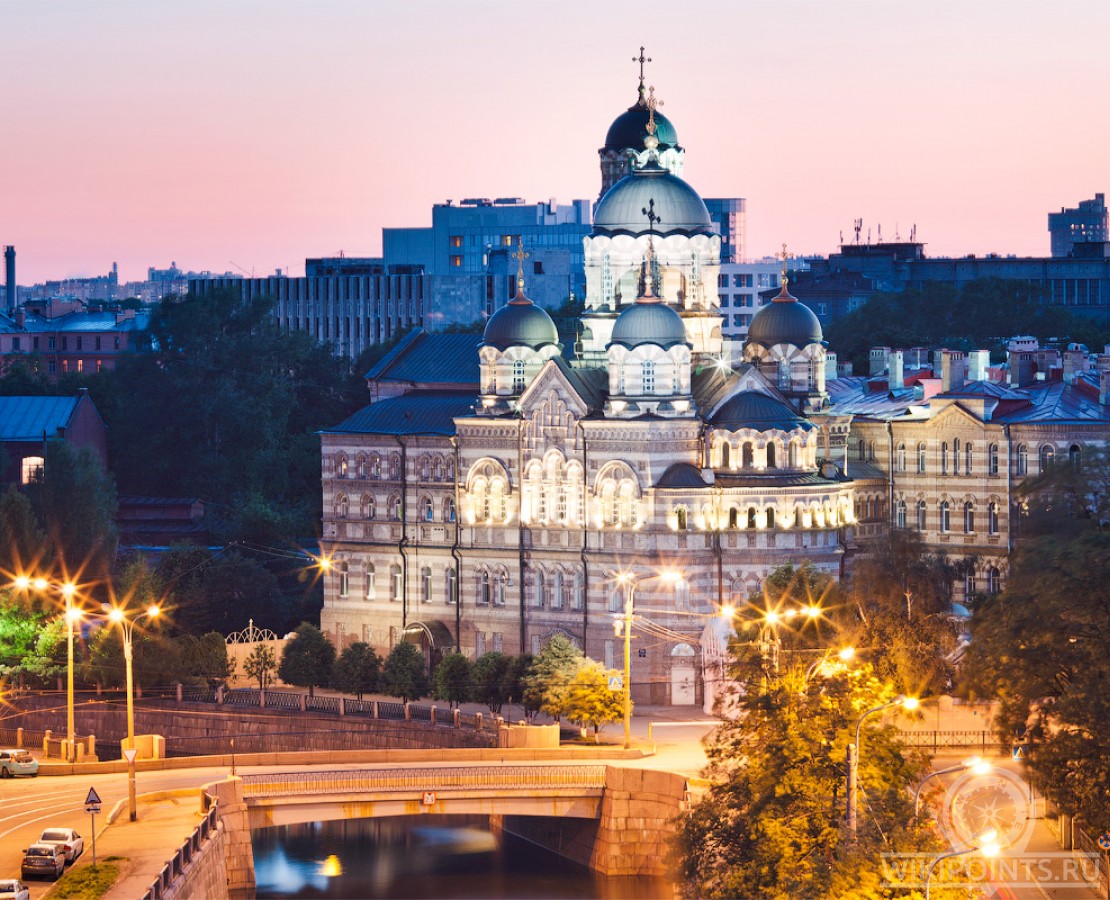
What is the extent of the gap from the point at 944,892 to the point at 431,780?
27.1 meters

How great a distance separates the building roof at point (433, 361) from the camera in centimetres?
13400

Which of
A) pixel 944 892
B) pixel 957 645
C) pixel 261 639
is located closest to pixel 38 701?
pixel 261 639

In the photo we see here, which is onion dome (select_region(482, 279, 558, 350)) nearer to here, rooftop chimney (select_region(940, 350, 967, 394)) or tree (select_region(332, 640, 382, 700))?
tree (select_region(332, 640, 382, 700))

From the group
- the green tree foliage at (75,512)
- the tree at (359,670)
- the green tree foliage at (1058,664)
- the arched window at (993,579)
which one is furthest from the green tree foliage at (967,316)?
the green tree foliage at (1058,664)

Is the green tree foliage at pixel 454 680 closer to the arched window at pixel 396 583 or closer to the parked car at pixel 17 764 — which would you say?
the arched window at pixel 396 583

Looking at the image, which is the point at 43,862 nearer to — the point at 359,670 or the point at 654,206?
the point at 359,670

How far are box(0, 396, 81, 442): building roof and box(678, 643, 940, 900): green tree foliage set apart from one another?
9243 centimetres

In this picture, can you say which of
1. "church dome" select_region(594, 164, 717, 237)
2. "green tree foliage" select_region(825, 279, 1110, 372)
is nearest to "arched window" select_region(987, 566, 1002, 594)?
"church dome" select_region(594, 164, 717, 237)

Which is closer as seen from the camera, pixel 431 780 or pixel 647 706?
pixel 431 780

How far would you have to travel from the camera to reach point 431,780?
310ft

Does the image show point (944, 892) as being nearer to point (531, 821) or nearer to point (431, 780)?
point (431, 780)

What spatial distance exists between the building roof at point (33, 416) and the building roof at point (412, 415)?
139 ft

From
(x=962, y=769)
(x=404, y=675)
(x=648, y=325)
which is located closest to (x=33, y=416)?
(x=404, y=675)

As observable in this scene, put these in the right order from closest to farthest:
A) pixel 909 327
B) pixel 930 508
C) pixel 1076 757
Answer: pixel 1076 757, pixel 930 508, pixel 909 327
